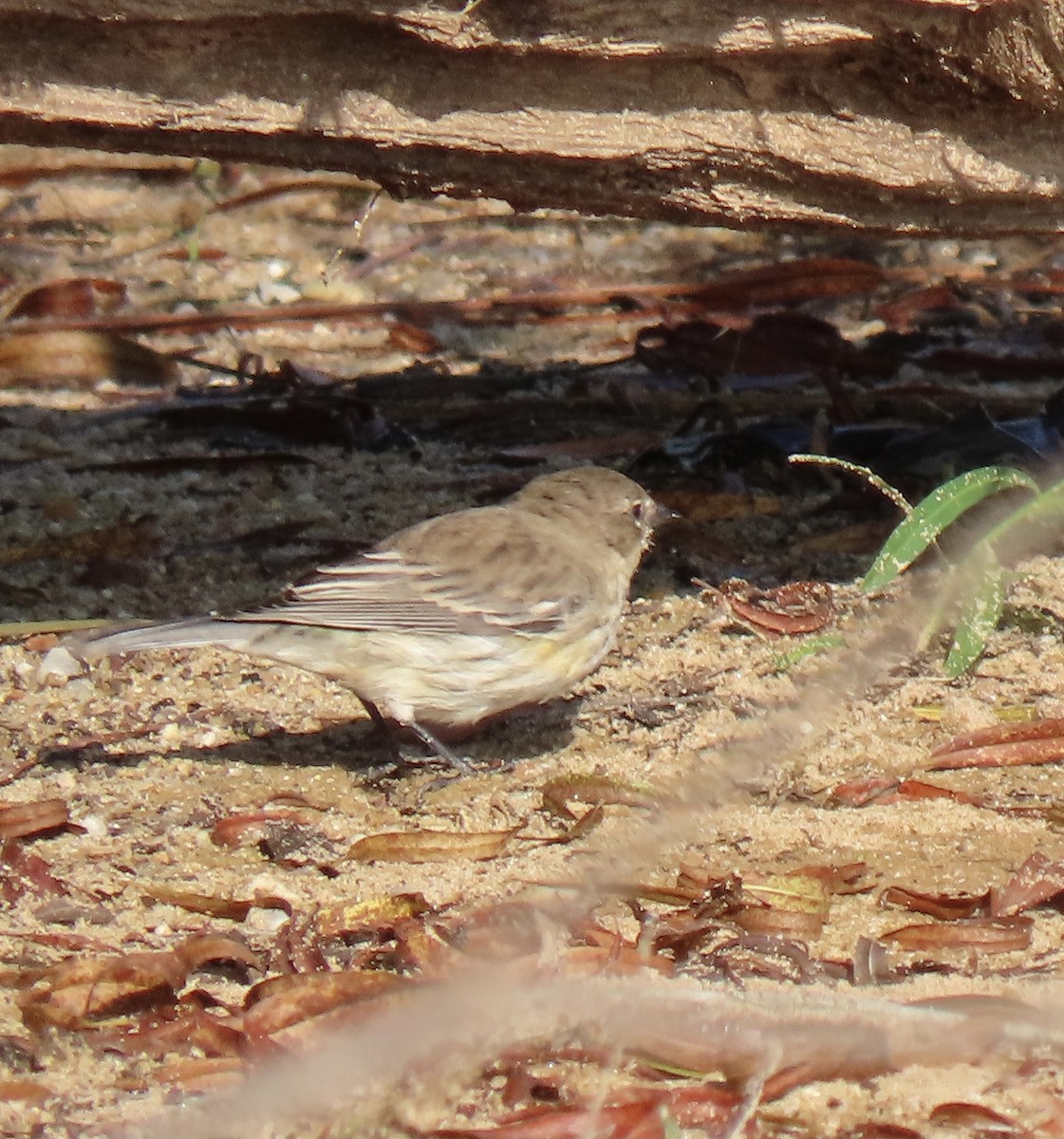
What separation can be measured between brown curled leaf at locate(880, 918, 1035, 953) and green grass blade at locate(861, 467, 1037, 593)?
5.73 feet

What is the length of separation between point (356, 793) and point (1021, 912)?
1.89m

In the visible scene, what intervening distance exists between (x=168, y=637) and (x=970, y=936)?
232cm

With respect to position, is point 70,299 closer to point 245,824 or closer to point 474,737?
point 474,737

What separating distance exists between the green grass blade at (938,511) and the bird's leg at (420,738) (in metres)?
1.42

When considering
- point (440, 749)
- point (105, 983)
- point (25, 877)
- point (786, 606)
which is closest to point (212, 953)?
point (105, 983)

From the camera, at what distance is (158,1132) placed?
2.84 meters

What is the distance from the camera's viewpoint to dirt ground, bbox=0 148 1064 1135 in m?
3.56

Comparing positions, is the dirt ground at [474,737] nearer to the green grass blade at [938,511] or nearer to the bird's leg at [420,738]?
the bird's leg at [420,738]

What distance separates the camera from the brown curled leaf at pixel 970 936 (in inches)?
157

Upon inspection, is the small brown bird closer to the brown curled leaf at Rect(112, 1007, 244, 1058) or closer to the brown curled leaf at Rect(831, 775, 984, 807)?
the brown curled leaf at Rect(831, 775, 984, 807)

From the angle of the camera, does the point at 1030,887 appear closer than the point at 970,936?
No

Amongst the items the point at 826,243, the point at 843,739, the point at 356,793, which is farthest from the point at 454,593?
the point at 826,243

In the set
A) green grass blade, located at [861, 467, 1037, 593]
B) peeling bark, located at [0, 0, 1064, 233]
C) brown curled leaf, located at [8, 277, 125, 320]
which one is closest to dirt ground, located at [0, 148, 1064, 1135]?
brown curled leaf, located at [8, 277, 125, 320]

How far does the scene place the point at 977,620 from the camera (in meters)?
5.48
